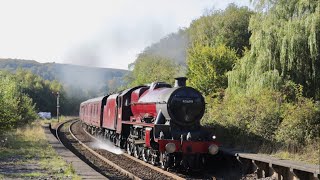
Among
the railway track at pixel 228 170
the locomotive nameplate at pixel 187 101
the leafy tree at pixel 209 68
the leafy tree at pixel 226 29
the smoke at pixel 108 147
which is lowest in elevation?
the smoke at pixel 108 147

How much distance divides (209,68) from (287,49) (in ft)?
32.6

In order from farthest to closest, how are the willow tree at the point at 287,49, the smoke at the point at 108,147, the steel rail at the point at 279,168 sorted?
the smoke at the point at 108,147
the willow tree at the point at 287,49
the steel rail at the point at 279,168

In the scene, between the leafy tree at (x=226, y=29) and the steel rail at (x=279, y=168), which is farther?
the leafy tree at (x=226, y=29)

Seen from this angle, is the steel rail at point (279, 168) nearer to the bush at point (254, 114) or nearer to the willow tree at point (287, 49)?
the bush at point (254, 114)

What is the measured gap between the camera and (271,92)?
17.9m

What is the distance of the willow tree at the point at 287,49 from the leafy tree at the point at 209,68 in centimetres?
675

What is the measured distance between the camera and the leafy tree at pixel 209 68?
2808 centimetres

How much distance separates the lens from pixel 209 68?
1126 inches

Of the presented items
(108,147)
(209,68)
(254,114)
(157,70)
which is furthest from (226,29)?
(254,114)

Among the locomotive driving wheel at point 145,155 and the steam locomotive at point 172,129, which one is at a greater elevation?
the steam locomotive at point 172,129

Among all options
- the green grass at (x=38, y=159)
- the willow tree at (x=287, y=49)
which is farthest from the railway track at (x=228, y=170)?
the willow tree at (x=287, y=49)

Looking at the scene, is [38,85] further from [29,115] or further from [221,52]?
[221,52]

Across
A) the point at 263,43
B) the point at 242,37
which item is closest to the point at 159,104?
the point at 263,43

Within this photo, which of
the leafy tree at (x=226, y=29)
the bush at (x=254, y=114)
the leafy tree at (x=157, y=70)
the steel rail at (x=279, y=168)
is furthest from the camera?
the leafy tree at (x=157, y=70)
